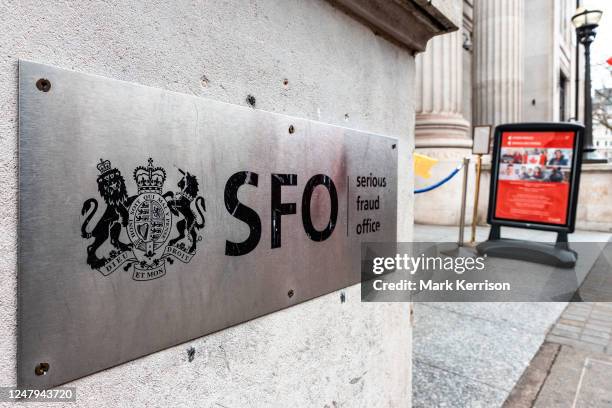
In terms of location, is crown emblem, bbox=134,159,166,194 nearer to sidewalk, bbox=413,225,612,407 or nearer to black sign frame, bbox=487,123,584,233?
Result: sidewalk, bbox=413,225,612,407

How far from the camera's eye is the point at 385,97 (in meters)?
1.66

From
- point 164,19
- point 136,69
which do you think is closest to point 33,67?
point 136,69

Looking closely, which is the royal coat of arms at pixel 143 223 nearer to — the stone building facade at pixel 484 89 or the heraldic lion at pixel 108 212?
the heraldic lion at pixel 108 212

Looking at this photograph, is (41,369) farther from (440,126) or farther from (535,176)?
(440,126)

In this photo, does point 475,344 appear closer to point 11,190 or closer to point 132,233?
point 132,233

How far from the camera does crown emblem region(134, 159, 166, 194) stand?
0.85m

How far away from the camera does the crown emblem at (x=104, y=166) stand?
796 millimetres

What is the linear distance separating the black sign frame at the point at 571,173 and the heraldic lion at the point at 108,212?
227 inches

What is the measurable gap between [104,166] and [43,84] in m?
0.18

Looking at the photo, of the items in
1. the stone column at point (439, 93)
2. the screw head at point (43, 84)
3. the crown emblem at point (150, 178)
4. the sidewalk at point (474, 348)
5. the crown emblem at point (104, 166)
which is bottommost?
the sidewalk at point (474, 348)

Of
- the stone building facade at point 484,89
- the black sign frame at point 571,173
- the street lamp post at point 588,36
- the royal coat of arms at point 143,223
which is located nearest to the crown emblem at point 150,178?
the royal coat of arms at point 143,223

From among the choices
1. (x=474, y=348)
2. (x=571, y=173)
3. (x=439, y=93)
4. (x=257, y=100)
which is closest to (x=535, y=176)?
(x=571, y=173)

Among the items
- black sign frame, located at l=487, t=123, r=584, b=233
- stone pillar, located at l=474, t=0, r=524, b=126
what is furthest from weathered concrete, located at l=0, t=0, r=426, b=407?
stone pillar, located at l=474, t=0, r=524, b=126

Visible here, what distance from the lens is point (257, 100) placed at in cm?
114
